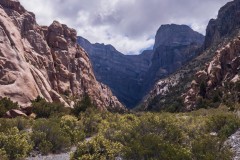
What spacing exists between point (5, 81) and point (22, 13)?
35020 millimetres

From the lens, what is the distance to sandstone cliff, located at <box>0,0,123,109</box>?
6397 centimetres

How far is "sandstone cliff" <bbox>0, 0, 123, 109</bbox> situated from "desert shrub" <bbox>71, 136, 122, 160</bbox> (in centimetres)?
4010

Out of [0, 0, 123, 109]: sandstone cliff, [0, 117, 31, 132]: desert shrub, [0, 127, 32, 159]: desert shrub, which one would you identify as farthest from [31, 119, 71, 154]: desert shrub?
[0, 0, 123, 109]: sandstone cliff

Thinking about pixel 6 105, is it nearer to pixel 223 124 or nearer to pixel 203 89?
pixel 223 124

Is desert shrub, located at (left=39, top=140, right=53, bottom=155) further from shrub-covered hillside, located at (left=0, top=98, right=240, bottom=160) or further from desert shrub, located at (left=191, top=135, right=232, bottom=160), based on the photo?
desert shrub, located at (left=191, top=135, right=232, bottom=160)

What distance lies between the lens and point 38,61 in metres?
82.6

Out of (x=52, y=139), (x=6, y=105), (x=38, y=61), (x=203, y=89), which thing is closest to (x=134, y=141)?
(x=52, y=139)

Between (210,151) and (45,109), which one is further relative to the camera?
(45,109)

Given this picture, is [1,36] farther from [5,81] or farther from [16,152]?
[16,152]

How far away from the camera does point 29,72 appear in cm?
7012

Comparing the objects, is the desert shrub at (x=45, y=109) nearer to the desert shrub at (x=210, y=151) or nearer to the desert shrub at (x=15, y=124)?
the desert shrub at (x=15, y=124)

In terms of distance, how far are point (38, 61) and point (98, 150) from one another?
210ft

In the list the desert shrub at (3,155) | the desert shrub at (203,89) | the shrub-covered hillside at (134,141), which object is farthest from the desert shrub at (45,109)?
the desert shrub at (203,89)

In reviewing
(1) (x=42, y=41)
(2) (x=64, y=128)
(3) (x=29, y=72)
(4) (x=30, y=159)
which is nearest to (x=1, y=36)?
(3) (x=29, y=72)
